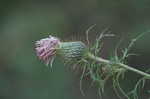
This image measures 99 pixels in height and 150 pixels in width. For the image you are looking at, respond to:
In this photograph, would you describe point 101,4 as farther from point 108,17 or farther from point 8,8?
point 8,8

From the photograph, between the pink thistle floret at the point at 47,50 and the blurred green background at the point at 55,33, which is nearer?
the pink thistle floret at the point at 47,50

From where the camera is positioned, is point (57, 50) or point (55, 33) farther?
point (55, 33)

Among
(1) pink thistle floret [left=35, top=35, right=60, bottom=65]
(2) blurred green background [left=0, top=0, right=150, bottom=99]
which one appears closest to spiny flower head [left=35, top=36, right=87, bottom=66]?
(1) pink thistle floret [left=35, top=35, right=60, bottom=65]

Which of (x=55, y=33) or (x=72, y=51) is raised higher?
(x=55, y=33)

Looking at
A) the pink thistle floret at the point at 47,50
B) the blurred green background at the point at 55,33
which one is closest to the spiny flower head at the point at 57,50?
the pink thistle floret at the point at 47,50

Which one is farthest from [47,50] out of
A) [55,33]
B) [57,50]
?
[55,33]

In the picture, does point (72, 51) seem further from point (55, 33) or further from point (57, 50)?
point (55, 33)

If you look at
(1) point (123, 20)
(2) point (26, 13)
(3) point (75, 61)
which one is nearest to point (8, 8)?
(2) point (26, 13)

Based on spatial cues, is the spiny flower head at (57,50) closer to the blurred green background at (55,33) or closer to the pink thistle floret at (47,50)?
the pink thistle floret at (47,50)

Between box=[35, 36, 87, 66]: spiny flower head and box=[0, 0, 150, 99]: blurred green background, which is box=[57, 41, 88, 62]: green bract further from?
box=[0, 0, 150, 99]: blurred green background
